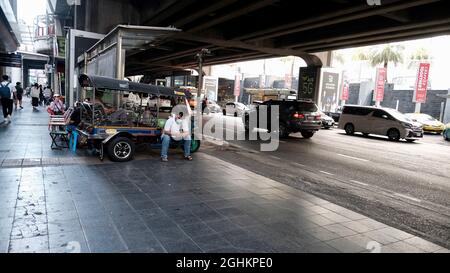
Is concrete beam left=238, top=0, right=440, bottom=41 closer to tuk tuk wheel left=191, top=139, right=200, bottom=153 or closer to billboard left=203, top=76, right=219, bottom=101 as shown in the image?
tuk tuk wheel left=191, top=139, right=200, bottom=153

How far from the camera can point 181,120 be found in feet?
29.5

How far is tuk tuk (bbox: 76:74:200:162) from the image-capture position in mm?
8242

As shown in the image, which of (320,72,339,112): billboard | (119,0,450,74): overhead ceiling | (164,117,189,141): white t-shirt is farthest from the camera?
(320,72,339,112): billboard

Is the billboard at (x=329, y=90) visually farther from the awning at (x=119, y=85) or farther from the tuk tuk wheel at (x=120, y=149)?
the tuk tuk wheel at (x=120, y=149)

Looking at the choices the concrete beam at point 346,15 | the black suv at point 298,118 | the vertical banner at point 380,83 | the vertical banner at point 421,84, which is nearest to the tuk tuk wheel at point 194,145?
the black suv at point 298,118

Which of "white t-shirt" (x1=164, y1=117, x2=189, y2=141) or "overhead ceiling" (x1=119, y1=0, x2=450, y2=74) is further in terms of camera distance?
"overhead ceiling" (x1=119, y1=0, x2=450, y2=74)

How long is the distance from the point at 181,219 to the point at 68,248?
1484 mm

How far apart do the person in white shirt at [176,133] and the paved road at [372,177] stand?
1.56 m

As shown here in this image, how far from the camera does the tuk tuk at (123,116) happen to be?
27.0 ft

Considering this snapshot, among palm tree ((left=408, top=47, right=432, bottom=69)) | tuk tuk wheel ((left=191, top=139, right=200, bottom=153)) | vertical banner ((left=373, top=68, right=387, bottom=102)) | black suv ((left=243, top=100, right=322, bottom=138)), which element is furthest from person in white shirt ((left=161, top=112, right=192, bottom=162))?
palm tree ((left=408, top=47, right=432, bottom=69))

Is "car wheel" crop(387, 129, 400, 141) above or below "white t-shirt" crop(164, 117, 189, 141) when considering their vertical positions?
below

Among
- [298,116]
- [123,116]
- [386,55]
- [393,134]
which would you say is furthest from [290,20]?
[386,55]

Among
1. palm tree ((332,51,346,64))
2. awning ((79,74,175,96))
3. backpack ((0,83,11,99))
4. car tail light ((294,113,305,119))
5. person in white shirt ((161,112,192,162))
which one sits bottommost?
person in white shirt ((161,112,192,162))
